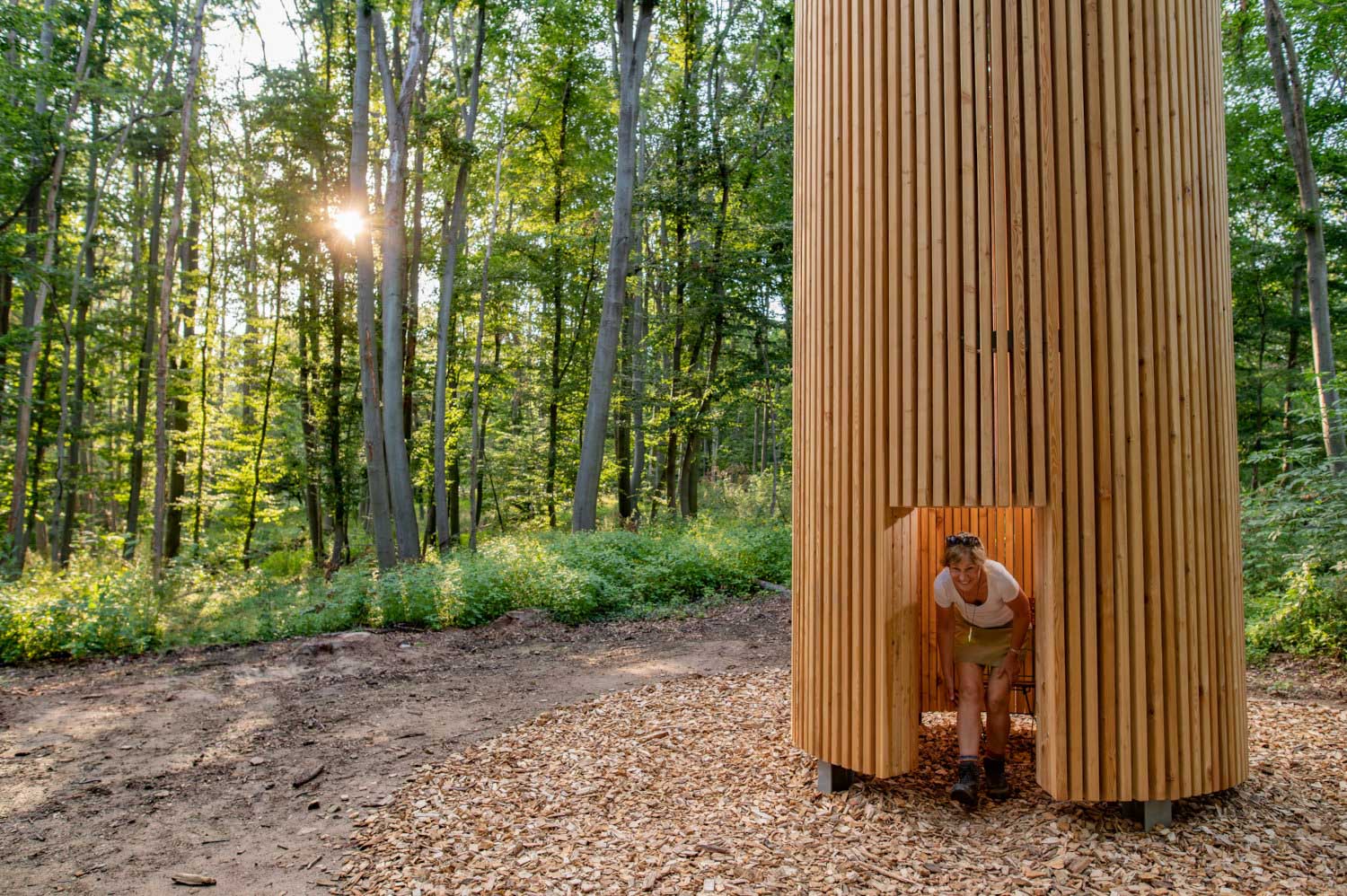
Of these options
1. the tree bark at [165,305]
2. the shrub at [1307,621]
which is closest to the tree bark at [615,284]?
the tree bark at [165,305]

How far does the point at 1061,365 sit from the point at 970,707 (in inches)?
65.0

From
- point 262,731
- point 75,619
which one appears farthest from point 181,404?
point 262,731

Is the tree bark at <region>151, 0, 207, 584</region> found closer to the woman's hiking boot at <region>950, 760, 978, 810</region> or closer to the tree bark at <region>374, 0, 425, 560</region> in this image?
the tree bark at <region>374, 0, 425, 560</region>

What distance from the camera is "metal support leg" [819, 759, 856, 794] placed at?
146 inches

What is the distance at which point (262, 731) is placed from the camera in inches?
210

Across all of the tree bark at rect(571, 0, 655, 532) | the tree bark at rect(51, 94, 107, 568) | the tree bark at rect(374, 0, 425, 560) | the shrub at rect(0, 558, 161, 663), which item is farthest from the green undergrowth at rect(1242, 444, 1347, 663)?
the tree bark at rect(51, 94, 107, 568)

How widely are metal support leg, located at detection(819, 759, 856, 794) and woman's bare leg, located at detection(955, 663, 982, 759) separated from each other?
0.54 metres

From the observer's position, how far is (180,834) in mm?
3727

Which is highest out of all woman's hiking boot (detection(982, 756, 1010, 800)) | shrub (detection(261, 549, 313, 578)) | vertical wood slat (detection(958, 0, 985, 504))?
vertical wood slat (detection(958, 0, 985, 504))

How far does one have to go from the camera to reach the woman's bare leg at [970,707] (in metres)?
3.63

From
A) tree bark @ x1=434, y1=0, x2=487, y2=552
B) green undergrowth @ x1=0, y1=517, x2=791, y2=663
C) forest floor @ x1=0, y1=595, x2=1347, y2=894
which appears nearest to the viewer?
forest floor @ x1=0, y1=595, x2=1347, y2=894

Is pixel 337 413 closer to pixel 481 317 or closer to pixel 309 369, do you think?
pixel 309 369

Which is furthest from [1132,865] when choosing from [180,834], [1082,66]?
[180,834]

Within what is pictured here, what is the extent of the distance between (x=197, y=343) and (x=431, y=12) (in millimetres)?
8258
